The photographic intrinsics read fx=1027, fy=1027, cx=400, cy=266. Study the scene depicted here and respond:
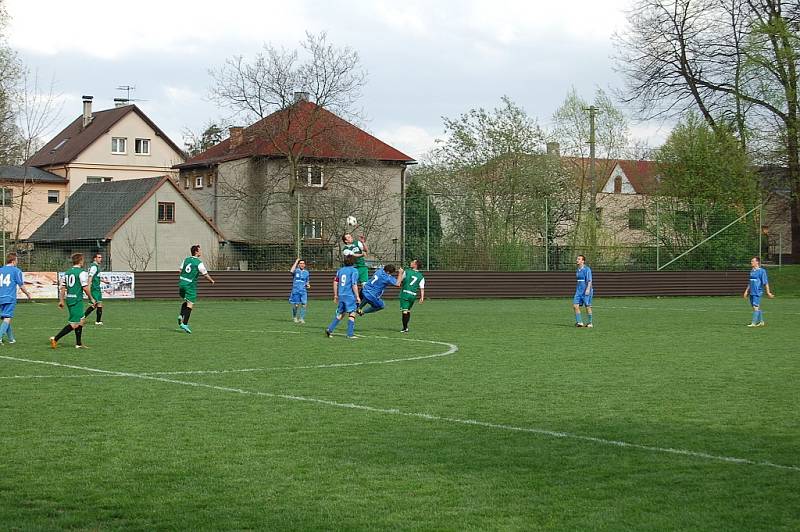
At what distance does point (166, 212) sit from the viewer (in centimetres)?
5331

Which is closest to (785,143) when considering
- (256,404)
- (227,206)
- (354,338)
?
(227,206)

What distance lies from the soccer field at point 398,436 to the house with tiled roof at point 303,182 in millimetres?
23614

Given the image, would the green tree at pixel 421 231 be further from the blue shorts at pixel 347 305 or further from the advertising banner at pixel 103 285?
the blue shorts at pixel 347 305

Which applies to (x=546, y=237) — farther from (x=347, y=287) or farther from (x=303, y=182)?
(x=347, y=287)

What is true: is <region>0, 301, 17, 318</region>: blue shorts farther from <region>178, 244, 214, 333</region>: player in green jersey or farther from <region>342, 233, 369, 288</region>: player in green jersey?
<region>342, 233, 369, 288</region>: player in green jersey

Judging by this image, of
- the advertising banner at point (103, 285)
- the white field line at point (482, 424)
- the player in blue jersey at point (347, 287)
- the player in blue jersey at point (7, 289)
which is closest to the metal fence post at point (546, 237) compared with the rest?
the advertising banner at point (103, 285)

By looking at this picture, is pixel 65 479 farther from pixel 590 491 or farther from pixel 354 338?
pixel 354 338

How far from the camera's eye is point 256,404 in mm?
11375

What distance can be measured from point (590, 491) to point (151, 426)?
14.8ft

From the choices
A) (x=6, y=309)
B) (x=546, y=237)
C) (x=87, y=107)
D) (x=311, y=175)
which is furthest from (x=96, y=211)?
(x=87, y=107)

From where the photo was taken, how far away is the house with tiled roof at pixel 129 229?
39.6m

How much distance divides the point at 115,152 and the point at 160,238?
3684 cm

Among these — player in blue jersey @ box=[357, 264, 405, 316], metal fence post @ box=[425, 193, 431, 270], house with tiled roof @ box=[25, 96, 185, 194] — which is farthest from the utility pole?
house with tiled roof @ box=[25, 96, 185, 194]

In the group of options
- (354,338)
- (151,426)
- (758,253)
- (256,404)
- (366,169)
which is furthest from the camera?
(366,169)
